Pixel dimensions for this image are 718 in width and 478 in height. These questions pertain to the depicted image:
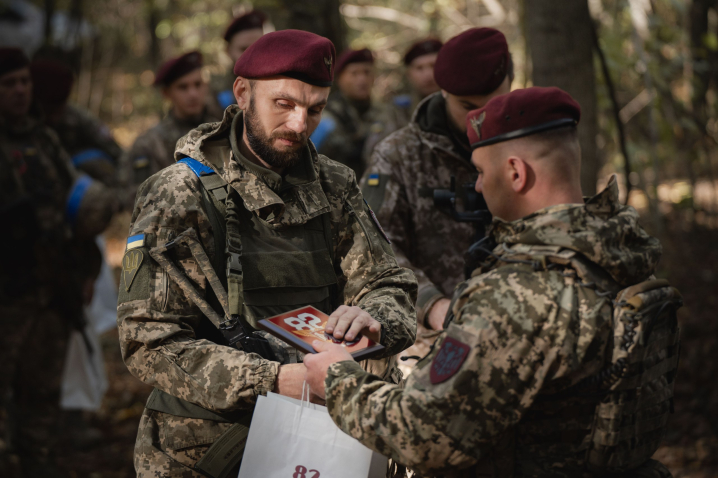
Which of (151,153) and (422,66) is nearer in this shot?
(151,153)

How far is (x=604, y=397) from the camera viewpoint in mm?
1854

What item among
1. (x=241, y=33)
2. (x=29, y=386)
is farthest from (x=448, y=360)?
(x=241, y=33)

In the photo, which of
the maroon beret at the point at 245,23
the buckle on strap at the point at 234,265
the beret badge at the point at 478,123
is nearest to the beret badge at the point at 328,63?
the beret badge at the point at 478,123

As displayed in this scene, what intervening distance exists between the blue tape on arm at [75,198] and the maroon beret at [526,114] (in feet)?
12.5

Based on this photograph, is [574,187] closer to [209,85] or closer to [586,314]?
[586,314]

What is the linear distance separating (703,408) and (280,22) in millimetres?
5056

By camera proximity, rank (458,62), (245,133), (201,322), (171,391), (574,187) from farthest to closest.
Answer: (458,62)
(245,133)
(201,322)
(171,391)
(574,187)

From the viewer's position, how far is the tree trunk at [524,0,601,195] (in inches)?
170

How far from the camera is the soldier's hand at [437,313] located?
3.30m

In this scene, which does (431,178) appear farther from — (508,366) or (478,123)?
(508,366)

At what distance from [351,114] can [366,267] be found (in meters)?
4.31

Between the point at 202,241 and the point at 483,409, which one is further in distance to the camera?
the point at 202,241

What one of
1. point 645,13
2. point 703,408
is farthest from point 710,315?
point 645,13

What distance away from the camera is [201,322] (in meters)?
2.43
